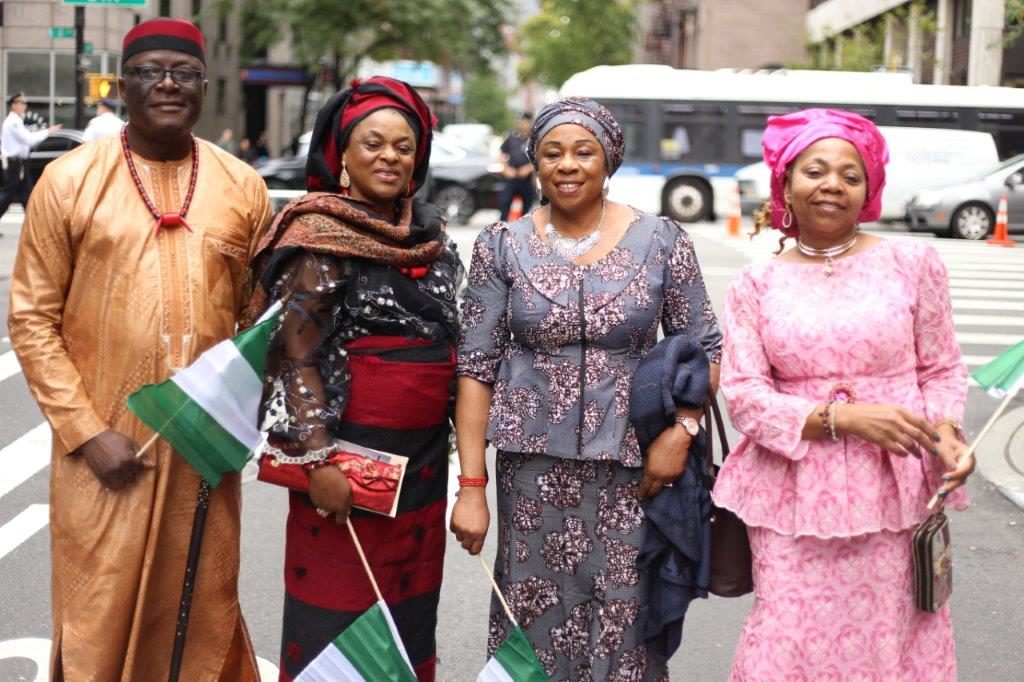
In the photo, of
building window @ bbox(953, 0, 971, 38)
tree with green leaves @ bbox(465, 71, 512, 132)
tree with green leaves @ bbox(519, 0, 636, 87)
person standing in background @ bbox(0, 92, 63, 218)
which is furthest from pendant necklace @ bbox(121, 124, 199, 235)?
tree with green leaves @ bbox(465, 71, 512, 132)

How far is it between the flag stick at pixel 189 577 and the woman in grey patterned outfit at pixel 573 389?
695 millimetres

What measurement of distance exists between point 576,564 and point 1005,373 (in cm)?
123

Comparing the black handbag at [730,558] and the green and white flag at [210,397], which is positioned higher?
the green and white flag at [210,397]

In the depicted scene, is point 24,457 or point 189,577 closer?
point 189,577

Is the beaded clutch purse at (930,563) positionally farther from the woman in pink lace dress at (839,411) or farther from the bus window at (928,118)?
the bus window at (928,118)

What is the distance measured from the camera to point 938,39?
34500 millimetres

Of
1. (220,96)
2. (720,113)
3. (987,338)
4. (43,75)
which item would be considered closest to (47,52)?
(43,75)

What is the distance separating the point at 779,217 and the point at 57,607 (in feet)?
7.09

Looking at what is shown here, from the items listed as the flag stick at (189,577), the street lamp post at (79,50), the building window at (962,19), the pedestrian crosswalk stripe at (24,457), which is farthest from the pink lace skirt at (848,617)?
the building window at (962,19)

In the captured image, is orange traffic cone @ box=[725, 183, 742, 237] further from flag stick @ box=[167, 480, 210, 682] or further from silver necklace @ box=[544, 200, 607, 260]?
flag stick @ box=[167, 480, 210, 682]

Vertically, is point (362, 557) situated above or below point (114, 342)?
below

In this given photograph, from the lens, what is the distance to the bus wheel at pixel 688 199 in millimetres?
25891

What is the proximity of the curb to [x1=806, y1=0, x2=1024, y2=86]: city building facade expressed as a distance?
752 inches

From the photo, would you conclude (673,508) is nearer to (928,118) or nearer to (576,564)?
(576,564)
